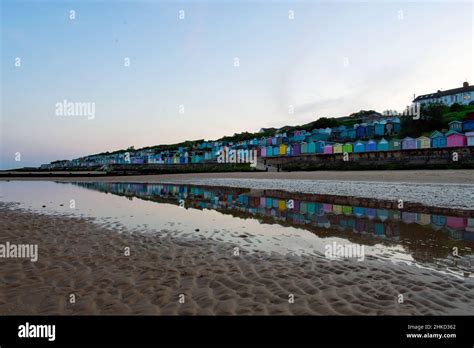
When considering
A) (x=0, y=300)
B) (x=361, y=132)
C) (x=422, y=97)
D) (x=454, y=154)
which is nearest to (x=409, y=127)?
(x=361, y=132)

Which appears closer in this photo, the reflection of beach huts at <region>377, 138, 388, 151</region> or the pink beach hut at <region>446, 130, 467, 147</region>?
the pink beach hut at <region>446, 130, 467, 147</region>

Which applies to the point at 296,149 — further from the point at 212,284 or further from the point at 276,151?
the point at 212,284

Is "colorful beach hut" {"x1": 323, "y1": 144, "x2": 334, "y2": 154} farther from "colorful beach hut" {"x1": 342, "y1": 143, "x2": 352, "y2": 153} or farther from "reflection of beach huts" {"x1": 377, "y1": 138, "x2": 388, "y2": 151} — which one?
"reflection of beach huts" {"x1": 377, "y1": 138, "x2": 388, "y2": 151}

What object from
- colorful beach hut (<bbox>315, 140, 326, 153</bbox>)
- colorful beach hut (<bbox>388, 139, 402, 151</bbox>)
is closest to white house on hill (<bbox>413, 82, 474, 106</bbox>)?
colorful beach hut (<bbox>315, 140, 326, 153</bbox>)

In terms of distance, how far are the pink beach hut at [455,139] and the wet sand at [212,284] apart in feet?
201

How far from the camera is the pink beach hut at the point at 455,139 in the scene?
5304 centimetres

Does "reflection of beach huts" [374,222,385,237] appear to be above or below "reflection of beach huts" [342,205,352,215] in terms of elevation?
below

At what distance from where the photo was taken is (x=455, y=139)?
2144 inches

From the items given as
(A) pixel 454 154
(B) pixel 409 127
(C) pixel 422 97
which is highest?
(C) pixel 422 97

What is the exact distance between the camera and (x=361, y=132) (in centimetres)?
9419

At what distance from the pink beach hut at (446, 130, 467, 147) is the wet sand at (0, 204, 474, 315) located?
61236mm

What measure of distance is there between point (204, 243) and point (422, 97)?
6028 inches

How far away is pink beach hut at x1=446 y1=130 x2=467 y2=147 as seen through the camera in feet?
174
